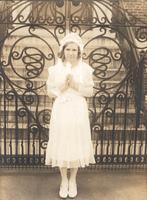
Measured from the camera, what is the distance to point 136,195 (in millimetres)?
5230

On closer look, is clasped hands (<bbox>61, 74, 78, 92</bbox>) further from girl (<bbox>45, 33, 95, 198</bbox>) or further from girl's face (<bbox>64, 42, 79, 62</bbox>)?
girl's face (<bbox>64, 42, 79, 62</bbox>)

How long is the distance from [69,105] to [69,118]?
0.13 metres

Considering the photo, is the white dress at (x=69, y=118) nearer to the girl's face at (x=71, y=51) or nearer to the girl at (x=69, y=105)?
the girl at (x=69, y=105)

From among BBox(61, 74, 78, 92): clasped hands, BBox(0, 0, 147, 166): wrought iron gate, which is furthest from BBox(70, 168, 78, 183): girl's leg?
BBox(61, 74, 78, 92): clasped hands

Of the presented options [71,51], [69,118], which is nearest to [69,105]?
[69,118]

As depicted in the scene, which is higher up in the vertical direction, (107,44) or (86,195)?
(107,44)

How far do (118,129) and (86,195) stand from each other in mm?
1386

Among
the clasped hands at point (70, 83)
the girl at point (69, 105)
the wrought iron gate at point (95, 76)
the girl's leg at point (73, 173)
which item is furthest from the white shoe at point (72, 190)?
the clasped hands at point (70, 83)

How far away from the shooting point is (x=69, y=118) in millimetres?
4762

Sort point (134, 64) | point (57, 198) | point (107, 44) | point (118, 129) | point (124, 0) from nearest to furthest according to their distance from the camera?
1. point (57, 198)
2. point (134, 64)
3. point (118, 129)
4. point (107, 44)
5. point (124, 0)

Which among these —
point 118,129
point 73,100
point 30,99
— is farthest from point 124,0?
point 73,100

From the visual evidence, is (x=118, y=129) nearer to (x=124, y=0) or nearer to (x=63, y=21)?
(x=63, y=21)

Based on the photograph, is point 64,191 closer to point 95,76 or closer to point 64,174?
point 64,174

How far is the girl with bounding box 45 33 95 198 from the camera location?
4.75 meters
